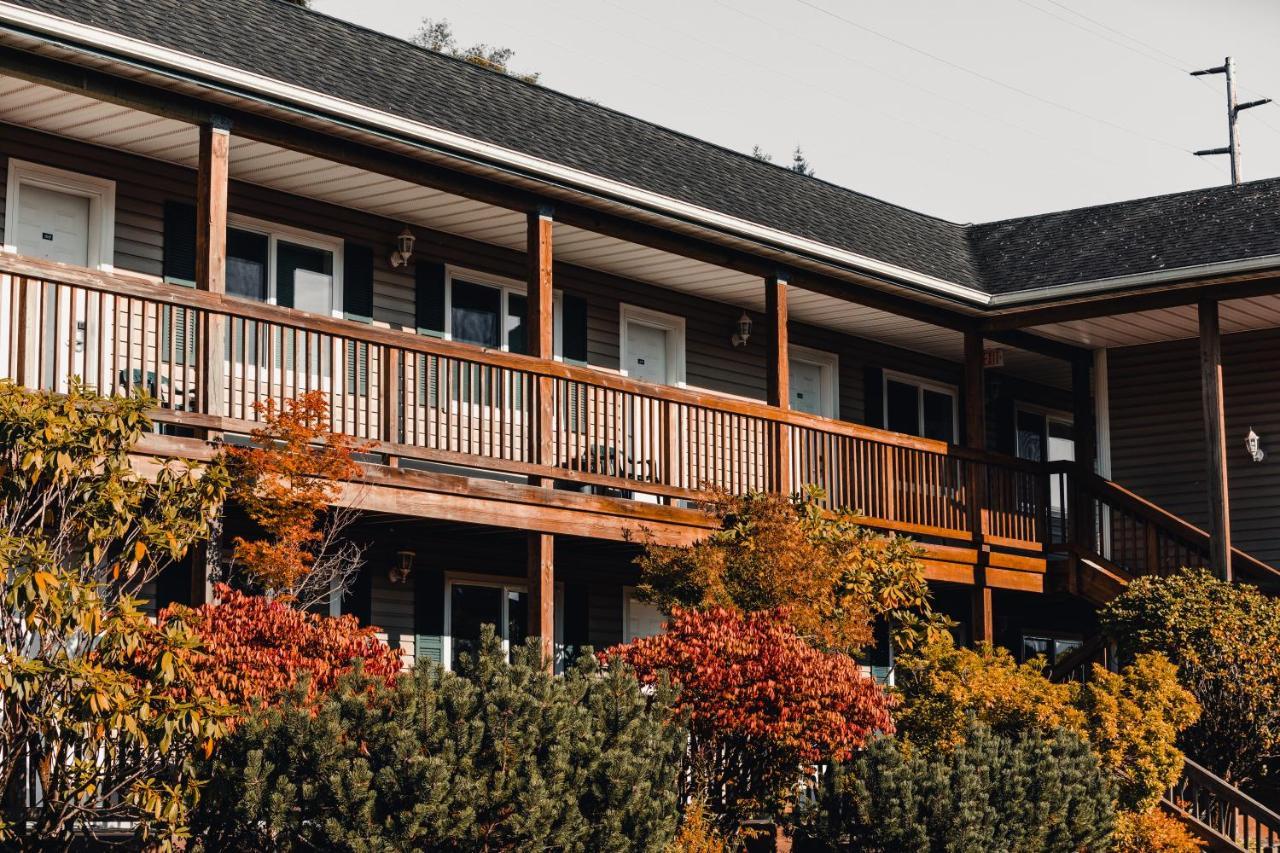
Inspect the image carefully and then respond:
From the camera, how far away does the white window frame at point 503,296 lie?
1761 centimetres

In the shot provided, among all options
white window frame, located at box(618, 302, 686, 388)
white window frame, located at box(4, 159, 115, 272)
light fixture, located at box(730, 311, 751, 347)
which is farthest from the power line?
white window frame, located at box(4, 159, 115, 272)

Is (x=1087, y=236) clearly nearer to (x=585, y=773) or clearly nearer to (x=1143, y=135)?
(x=585, y=773)

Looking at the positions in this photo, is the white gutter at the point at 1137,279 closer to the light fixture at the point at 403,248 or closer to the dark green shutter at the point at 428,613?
the light fixture at the point at 403,248

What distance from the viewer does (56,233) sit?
1473 centimetres

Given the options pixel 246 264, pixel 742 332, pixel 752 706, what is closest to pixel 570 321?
pixel 742 332

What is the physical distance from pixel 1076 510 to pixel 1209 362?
99.3 inches

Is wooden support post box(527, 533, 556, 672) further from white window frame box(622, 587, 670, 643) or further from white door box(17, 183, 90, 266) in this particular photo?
white door box(17, 183, 90, 266)

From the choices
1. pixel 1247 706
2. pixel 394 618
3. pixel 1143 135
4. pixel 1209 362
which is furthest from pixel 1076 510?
pixel 1143 135

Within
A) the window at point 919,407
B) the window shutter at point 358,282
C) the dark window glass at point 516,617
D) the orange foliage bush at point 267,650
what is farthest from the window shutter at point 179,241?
the window at point 919,407

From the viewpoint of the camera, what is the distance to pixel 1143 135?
50.7 metres

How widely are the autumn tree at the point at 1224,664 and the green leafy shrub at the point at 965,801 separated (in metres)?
3.53

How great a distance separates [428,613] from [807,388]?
21.6 feet

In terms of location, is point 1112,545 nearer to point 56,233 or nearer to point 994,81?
point 56,233

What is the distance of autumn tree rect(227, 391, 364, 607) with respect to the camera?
1209 cm
